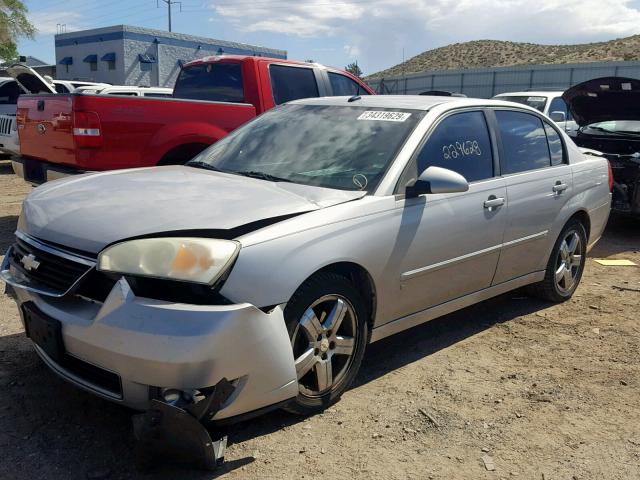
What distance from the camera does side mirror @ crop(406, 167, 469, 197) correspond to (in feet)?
11.7

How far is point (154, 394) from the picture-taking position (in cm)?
264

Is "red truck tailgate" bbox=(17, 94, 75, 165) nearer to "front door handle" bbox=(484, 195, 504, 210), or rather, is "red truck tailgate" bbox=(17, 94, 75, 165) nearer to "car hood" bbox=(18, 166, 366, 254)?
"car hood" bbox=(18, 166, 366, 254)

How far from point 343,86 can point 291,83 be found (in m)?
0.83

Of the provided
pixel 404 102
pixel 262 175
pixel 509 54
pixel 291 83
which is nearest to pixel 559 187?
pixel 404 102

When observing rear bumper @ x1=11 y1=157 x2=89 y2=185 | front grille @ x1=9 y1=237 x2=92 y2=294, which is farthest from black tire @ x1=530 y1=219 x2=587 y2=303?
rear bumper @ x1=11 y1=157 x2=89 y2=185

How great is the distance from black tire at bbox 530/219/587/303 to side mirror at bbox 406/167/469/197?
1.84 metres

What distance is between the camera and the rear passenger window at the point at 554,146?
5119 millimetres

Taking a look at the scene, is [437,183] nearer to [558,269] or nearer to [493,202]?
[493,202]

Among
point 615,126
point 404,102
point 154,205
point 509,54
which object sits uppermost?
point 509,54

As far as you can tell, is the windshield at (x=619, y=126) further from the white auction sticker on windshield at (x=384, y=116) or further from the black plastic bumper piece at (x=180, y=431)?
the black plastic bumper piece at (x=180, y=431)

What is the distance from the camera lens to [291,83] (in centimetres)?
767

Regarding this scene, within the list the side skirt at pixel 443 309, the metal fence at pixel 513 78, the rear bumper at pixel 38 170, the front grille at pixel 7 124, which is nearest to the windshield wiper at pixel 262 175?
the side skirt at pixel 443 309

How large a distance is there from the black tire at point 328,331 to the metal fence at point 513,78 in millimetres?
23002

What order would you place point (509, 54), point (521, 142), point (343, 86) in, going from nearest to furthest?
point (521, 142)
point (343, 86)
point (509, 54)
